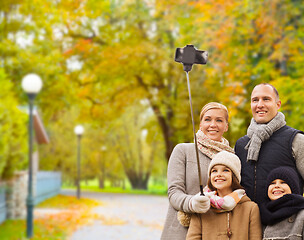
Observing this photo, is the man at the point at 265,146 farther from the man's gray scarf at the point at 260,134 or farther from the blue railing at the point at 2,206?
the blue railing at the point at 2,206

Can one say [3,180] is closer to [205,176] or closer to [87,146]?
[205,176]

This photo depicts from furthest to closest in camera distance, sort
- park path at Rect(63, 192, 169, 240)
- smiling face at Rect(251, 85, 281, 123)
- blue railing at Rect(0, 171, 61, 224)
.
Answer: blue railing at Rect(0, 171, 61, 224) < park path at Rect(63, 192, 169, 240) < smiling face at Rect(251, 85, 281, 123)

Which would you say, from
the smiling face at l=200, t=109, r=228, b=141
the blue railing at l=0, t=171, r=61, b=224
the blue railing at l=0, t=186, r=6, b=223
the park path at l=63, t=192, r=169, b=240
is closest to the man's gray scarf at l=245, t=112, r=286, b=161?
the smiling face at l=200, t=109, r=228, b=141

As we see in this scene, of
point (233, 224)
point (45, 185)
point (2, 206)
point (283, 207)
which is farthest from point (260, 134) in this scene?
point (45, 185)

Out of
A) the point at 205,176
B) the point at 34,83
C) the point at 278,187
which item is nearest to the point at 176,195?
the point at 205,176

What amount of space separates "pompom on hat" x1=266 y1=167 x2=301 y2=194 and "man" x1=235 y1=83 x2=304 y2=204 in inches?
3.3

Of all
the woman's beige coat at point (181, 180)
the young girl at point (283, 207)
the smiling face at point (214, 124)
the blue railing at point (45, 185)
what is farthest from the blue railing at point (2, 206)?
the young girl at point (283, 207)

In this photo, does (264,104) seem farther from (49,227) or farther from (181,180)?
(49,227)

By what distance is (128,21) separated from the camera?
70.6 ft

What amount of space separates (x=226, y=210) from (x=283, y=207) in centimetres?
34

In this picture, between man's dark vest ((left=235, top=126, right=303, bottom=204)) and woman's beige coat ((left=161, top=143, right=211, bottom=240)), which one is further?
woman's beige coat ((left=161, top=143, right=211, bottom=240))

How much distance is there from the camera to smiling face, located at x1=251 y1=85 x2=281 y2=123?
3.07m

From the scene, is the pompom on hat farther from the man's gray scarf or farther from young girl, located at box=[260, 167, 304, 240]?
the man's gray scarf

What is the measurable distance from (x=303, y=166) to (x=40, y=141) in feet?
80.3
